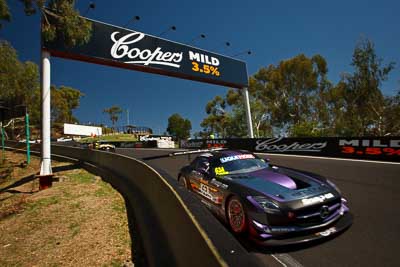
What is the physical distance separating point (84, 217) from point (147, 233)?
3149mm

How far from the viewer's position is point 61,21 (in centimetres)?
1270

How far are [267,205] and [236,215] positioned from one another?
72 centimetres

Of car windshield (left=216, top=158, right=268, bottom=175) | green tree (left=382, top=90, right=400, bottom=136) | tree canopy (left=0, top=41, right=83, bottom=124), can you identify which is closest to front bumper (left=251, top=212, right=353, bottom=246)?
car windshield (left=216, top=158, right=268, bottom=175)

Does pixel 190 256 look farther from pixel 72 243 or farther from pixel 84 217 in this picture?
pixel 84 217

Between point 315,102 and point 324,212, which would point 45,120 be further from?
point 315,102

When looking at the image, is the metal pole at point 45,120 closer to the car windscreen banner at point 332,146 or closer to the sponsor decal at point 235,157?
the sponsor decal at point 235,157

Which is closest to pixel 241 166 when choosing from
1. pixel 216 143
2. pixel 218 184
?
pixel 218 184

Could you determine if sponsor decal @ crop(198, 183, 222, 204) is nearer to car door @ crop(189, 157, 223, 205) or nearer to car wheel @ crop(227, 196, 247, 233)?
car door @ crop(189, 157, 223, 205)

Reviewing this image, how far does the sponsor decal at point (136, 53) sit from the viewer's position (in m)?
15.1

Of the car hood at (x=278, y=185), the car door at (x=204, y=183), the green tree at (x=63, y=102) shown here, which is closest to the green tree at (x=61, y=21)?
the car door at (x=204, y=183)

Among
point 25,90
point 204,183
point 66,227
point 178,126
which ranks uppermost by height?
point 25,90

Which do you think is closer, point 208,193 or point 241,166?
point 208,193

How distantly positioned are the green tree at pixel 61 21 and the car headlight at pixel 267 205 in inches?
510

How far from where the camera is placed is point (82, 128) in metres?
63.5
